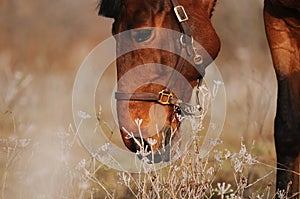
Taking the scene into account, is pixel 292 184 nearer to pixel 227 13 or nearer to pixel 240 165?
pixel 240 165

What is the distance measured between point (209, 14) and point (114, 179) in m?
1.60

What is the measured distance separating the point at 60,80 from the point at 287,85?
363 centimetres

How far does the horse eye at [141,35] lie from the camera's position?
14.6 feet

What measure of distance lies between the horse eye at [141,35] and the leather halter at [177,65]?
185mm

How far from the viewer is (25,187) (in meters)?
4.83

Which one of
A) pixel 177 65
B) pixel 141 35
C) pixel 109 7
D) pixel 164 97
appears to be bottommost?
pixel 164 97

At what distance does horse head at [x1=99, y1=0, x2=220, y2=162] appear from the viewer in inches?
176

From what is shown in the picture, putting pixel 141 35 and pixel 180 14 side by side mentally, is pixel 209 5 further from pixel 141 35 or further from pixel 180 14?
pixel 141 35

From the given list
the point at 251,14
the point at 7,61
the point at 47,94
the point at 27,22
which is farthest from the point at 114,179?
the point at 27,22

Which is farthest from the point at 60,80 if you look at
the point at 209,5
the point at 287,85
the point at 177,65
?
the point at 177,65

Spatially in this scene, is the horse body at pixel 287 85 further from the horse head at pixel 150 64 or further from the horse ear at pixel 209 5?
the horse head at pixel 150 64

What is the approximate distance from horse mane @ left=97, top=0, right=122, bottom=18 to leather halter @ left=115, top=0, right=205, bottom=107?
28cm

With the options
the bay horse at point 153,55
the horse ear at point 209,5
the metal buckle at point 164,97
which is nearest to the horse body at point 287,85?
the horse ear at point 209,5

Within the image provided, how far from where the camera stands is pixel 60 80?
8.61 meters
